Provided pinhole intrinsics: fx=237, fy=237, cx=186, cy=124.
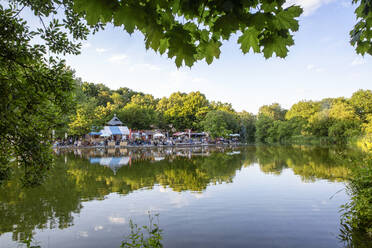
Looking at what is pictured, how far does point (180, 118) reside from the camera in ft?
168

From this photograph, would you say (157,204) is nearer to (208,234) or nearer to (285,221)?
(208,234)

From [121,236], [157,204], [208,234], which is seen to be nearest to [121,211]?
[157,204]

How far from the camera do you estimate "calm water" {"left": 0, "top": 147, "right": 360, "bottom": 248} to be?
17.3 ft

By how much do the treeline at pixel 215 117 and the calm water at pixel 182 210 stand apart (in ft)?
78.5

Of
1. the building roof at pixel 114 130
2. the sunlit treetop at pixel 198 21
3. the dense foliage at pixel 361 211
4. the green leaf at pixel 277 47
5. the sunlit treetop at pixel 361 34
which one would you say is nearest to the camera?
→ the sunlit treetop at pixel 198 21

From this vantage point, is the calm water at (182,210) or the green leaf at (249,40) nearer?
the green leaf at (249,40)

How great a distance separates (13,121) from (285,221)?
633 centimetres

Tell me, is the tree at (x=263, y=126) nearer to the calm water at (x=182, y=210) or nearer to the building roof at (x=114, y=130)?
the building roof at (x=114, y=130)

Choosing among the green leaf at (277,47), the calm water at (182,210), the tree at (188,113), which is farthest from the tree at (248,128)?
the green leaf at (277,47)

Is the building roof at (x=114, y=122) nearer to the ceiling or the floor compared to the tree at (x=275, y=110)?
nearer to the floor

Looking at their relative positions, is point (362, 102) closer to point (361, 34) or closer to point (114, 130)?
point (114, 130)

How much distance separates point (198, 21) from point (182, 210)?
642cm

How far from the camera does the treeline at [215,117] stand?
37.8m

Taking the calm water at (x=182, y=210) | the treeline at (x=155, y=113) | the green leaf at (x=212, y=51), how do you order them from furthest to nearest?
the treeline at (x=155, y=113)
the calm water at (x=182, y=210)
the green leaf at (x=212, y=51)
